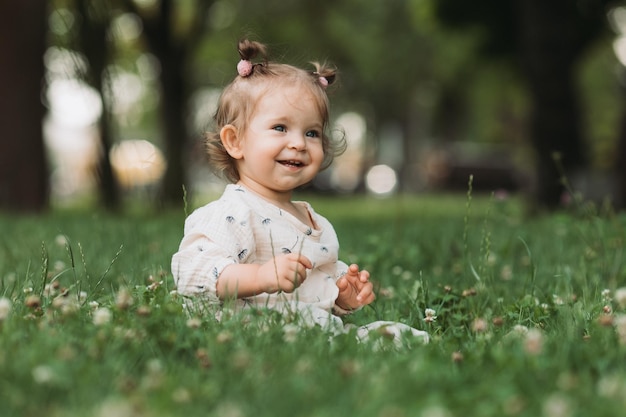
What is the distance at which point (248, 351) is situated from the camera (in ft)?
7.67

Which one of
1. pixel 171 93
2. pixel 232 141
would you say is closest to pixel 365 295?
pixel 232 141

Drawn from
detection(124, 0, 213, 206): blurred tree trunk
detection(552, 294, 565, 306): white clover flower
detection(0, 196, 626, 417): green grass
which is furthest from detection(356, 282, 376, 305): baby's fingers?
detection(124, 0, 213, 206): blurred tree trunk

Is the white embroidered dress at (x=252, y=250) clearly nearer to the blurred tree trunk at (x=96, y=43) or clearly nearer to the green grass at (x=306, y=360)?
Result: the green grass at (x=306, y=360)

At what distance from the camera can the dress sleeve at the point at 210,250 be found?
2986mm

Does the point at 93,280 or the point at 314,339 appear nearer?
the point at 314,339

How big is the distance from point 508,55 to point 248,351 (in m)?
16.6

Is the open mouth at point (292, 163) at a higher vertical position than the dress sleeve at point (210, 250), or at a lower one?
higher

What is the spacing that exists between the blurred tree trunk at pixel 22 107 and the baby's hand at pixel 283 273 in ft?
26.4

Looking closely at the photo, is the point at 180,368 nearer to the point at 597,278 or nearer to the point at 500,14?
the point at 597,278

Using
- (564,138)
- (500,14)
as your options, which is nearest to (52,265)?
(564,138)

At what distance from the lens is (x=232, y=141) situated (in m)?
3.30

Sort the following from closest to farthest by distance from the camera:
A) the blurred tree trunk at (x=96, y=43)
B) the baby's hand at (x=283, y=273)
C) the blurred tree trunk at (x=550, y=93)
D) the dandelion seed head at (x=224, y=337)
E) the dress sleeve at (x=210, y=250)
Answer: the dandelion seed head at (x=224, y=337) → the baby's hand at (x=283, y=273) → the dress sleeve at (x=210, y=250) → the blurred tree trunk at (x=96, y=43) → the blurred tree trunk at (x=550, y=93)

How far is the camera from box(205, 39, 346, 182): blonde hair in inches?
128

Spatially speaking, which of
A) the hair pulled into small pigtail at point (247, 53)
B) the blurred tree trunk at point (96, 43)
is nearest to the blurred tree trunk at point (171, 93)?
the blurred tree trunk at point (96, 43)
